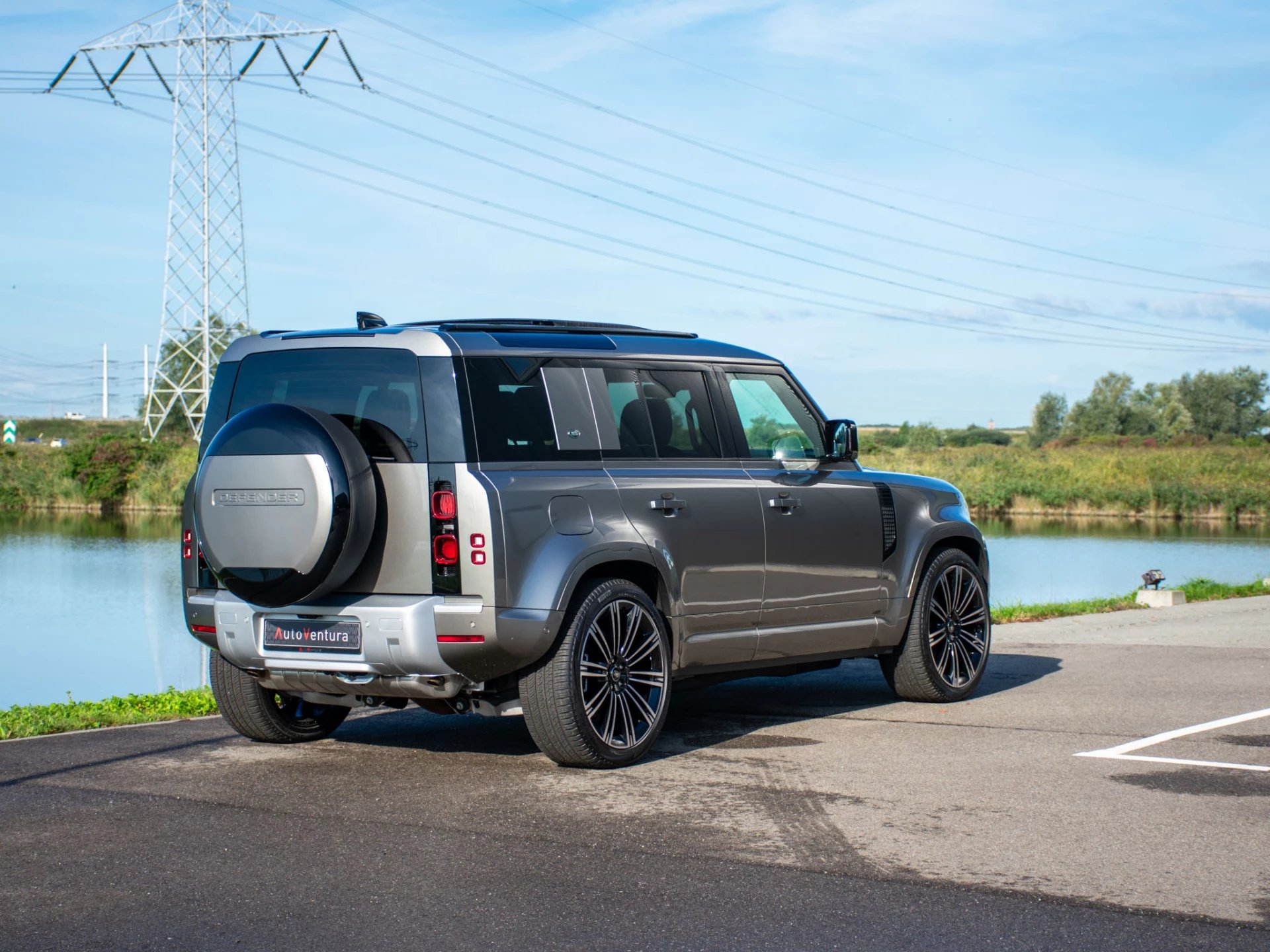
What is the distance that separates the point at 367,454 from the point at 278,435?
1.37 feet

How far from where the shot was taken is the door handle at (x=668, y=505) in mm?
7613

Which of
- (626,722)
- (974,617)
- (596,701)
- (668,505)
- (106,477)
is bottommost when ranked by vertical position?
(626,722)

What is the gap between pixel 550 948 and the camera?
4418 millimetres

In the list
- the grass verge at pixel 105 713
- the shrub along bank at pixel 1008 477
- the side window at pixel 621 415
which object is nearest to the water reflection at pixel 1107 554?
the shrub along bank at pixel 1008 477

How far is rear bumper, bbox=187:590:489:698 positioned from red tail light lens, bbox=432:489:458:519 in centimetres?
38

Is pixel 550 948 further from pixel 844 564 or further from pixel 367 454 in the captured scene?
pixel 844 564

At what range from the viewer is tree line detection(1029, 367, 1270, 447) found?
112562mm

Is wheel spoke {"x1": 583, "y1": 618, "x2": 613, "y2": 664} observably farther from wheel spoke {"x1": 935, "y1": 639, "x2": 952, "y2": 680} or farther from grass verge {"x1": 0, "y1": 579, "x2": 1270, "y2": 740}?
grass verge {"x1": 0, "y1": 579, "x2": 1270, "y2": 740}

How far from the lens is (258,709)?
7.94 m

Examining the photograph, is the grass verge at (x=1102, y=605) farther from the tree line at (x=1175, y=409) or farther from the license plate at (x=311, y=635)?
the tree line at (x=1175, y=409)

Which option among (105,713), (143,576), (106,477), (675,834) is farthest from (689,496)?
(106,477)

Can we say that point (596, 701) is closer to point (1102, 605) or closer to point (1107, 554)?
point (1102, 605)

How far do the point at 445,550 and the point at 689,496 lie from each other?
156 cm

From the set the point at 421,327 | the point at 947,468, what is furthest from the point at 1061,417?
the point at 421,327
